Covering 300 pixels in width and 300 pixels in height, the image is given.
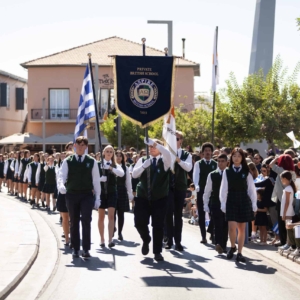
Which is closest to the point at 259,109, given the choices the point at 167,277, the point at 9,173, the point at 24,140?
the point at 9,173

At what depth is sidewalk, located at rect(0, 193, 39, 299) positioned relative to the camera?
10.1 metres

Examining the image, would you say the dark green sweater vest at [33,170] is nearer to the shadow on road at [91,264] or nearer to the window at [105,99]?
the shadow on road at [91,264]

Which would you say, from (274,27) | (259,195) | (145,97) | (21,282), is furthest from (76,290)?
(274,27)

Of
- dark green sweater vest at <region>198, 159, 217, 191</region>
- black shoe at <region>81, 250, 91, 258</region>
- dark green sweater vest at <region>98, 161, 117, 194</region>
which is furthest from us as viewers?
dark green sweater vest at <region>198, 159, 217, 191</region>

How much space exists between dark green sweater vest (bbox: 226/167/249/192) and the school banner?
69.0 inches

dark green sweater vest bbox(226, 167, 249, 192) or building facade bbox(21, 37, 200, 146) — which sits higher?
building facade bbox(21, 37, 200, 146)

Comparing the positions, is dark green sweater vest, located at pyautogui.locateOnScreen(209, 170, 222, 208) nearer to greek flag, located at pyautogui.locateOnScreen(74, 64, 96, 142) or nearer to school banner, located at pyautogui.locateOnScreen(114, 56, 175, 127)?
school banner, located at pyautogui.locateOnScreen(114, 56, 175, 127)

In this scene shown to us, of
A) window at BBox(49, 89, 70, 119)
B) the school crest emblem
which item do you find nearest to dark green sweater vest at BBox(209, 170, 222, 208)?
the school crest emblem

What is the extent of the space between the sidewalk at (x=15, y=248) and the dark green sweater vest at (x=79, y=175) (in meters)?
1.28

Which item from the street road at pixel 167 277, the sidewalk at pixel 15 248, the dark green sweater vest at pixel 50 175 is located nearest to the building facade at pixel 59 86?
the dark green sweater vest at pixel 50 175

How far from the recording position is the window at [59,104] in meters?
57.5

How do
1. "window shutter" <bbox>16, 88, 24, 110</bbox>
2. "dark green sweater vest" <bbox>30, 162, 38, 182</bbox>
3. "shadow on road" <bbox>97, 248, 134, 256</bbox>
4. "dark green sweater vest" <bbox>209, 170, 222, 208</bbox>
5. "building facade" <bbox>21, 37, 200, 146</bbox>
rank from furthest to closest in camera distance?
"window shutter" <bbox>16, 88, 24, 110</bbox> → "building facade" <bbox>21, 37, 200, 146</bbox> → "dark green sweater vest" <bbox>30, 162, 38, 182</bbox> → "dark green sweater vest" <bbox>209, 170, 222, 208</bbox> → "shadow on road" <bbox>97, 248, 134, 256</bbox>

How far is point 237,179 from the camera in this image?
12.3 m

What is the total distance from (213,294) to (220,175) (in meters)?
4.44
